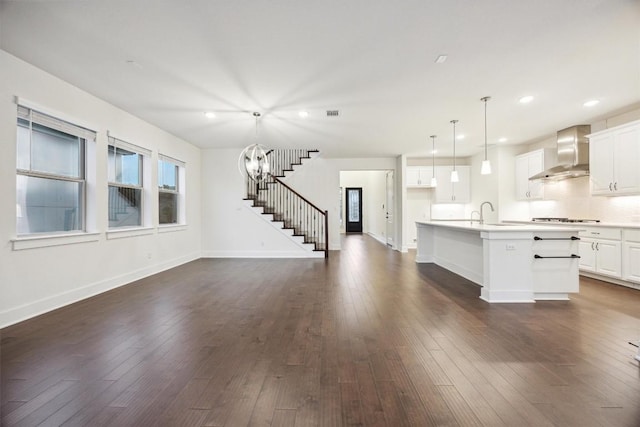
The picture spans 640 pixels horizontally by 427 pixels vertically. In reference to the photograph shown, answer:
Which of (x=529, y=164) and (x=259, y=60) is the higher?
(x=259, y=60)

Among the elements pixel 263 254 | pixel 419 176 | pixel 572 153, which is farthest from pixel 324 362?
pixel 419 176

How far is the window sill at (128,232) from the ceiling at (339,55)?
1.97m

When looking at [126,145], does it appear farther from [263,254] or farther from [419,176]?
[419,176]

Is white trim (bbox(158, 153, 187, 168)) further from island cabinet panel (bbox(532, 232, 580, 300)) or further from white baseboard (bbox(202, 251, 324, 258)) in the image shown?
island cabinet panel (bbox(532, 232, 580, 300))

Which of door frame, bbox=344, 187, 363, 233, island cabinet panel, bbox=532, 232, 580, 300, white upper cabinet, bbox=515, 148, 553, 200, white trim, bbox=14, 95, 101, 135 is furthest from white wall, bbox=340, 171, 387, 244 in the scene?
white trim, bbox=14, 95, 101, 135

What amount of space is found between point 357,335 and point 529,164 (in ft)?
21.5

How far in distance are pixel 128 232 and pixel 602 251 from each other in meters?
7.86

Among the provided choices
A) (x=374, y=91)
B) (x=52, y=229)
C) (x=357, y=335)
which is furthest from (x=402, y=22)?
(x=52, y=229)

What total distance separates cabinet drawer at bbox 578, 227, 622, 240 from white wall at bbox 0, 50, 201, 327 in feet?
Answer: 24.5

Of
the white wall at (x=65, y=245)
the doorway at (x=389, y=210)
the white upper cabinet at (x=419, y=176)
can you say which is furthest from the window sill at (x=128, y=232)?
the white upper cabinet at (x=419, y=176)

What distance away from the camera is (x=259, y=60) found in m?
3.17

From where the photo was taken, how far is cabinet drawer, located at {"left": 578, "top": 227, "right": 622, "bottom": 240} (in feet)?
14.6

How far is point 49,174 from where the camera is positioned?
3500 millimetres

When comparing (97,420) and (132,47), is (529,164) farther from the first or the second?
(97,420)
